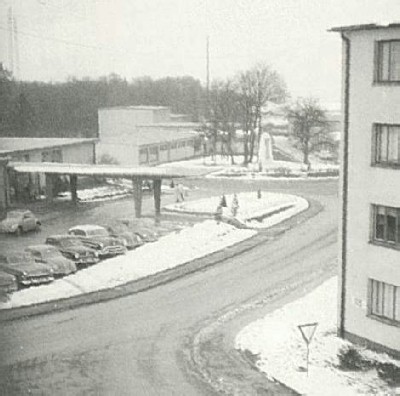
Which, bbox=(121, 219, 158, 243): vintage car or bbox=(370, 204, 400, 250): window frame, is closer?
bbox=(370, 204, 400, 250): window frame

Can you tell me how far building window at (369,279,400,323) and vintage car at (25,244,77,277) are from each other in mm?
8159

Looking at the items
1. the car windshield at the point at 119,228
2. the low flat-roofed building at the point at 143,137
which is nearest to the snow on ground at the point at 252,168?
the low flat-roofed building at the point at 143,137

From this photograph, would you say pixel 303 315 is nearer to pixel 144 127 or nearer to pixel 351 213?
pixel 351 213

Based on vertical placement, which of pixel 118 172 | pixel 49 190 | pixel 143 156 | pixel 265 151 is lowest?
pixel 49 190

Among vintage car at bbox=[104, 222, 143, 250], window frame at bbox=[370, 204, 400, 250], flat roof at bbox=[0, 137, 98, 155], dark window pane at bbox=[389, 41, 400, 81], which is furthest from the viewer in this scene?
flat roof at bbox=[0, 137, 98, 155]

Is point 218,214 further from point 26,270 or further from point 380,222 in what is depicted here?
point 380,222

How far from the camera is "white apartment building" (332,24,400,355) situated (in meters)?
12.6

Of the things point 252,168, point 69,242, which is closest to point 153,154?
point 252,168

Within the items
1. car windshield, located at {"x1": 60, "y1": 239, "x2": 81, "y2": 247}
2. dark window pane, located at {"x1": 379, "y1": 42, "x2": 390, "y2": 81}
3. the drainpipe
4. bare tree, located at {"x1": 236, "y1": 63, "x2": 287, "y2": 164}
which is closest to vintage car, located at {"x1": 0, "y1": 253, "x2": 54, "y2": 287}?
car windshield, located at {"x1": 60, "y1": 239, "x2": 81, "y2": 247}

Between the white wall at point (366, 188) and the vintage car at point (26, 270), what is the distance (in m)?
7.63

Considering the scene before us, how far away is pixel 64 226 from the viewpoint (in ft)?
84.4

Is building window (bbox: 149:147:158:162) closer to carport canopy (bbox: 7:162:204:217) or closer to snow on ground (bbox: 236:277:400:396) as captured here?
carport canopy (bbox: 7:162:204:217)

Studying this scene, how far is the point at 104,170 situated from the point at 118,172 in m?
1.16

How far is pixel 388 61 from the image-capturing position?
12.6 meters
